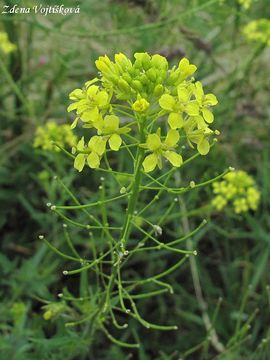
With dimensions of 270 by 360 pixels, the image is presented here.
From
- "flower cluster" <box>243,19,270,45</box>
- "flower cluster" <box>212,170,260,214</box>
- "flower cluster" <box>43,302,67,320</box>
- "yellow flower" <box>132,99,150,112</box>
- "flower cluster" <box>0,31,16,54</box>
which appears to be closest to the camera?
"yellow flower" <box>132,99,150,112</box>

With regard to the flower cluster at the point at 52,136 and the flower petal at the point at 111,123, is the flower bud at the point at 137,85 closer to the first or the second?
the flower petal at the point at 111,123

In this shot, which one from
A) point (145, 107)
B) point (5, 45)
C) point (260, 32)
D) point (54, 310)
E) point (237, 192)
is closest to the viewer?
point (145, 107)

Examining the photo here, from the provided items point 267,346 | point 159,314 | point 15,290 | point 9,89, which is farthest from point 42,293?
point 9,89

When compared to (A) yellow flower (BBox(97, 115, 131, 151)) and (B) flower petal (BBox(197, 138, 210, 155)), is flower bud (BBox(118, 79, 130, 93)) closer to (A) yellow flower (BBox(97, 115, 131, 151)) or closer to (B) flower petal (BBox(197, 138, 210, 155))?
(A) yellow flower (BBox(97, 115, 131, 151))

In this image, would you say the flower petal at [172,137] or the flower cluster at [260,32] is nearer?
the flower petal at [172,137]

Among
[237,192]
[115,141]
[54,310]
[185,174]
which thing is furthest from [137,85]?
[185,174]

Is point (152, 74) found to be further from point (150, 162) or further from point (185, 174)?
point (185, 174)

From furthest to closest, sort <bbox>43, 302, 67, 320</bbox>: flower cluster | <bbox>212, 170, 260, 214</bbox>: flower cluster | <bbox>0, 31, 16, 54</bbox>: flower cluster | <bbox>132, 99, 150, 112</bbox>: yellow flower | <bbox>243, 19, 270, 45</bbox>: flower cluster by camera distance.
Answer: <bbox>243, 19, 270, 45</bbox>: flower cluster
<bbox>0, 31, 16, 54</bbox>: flower cluster
<bbox>212, 170, 260, 214</bbox>: flower cluster
<bbox>43, 302, 67, 320</bbox>: flower cluster
<bbox>132, 99, 150, 112</bbox>: yellow flower

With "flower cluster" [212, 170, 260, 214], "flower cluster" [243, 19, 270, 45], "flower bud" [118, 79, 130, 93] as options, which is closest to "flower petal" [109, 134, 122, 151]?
"flower bud" [118, 79, 130, 93]

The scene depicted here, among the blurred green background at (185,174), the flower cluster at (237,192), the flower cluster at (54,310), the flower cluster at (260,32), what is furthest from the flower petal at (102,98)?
the flower cluster at (260,32)
